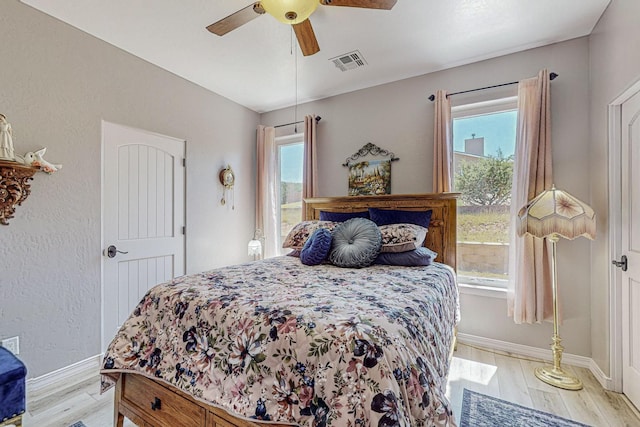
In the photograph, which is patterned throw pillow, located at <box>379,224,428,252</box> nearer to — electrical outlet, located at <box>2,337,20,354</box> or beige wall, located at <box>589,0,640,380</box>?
beige wall, located at <box>589,0,640,380</box>

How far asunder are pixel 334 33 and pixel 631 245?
107 inches

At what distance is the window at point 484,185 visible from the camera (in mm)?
2766

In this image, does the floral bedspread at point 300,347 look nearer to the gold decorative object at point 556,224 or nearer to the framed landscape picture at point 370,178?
the gold decorative object at point 556,224

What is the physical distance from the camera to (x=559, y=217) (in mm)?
2094

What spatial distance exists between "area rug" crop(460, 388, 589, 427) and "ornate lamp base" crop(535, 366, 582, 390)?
44 centimetres

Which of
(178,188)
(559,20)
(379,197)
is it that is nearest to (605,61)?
(559,20)

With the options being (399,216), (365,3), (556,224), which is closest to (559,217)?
(556,224)

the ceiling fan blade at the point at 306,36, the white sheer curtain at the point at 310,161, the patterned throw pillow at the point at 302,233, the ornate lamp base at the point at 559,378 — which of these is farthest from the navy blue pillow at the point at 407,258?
the ceiling fan blade at the point at 306,36

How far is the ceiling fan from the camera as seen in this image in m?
1.59

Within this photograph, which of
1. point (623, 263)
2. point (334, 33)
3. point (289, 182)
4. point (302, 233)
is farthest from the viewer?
point (289, 182)

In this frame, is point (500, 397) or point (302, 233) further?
point (302, 233)

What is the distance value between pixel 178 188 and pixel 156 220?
440mm

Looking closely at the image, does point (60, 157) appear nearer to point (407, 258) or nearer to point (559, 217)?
point (407, 258)

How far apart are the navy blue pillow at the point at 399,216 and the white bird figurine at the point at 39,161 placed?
8.91ft
